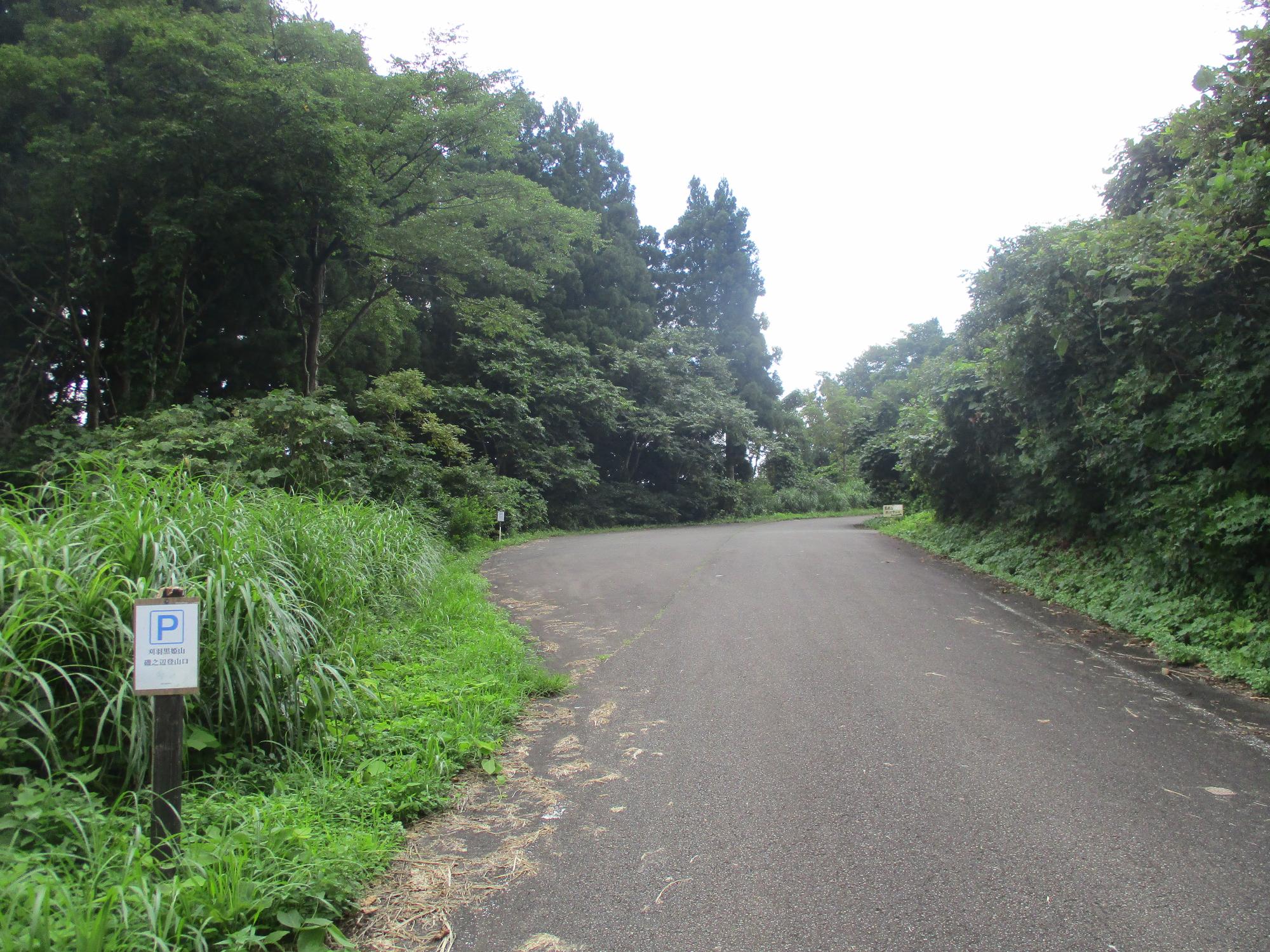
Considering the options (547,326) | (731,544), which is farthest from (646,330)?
(731,544)

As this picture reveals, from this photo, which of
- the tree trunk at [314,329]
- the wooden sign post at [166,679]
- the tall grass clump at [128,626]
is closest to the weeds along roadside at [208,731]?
the tall grass clump at [128,626]

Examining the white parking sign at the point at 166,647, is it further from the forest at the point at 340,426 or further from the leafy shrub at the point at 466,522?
the leafy shrub at the point at 466,522

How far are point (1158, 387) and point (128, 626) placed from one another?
8357mm

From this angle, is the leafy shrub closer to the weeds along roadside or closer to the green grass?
the green grass

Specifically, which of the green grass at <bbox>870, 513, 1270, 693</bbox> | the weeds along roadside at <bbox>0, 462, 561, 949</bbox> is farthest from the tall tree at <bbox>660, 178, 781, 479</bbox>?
the weeds along roadside at <bbox>0, 462, 561, 949</bbox>

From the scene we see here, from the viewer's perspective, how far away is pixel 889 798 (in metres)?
3.63

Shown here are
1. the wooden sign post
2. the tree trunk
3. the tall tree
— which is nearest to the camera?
the wooden sign post

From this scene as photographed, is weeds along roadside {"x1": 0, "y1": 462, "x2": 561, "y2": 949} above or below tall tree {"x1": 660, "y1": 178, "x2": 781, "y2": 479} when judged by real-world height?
below

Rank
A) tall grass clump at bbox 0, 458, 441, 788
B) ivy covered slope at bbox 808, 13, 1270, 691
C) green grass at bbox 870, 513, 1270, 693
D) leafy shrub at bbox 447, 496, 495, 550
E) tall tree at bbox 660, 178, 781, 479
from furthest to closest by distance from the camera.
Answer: tall tree at bbox 660, 178, 781, 479 → leafy shrub at bbox 447, 496, 495, 550 → ivy covered slope at bbox 808, 13, 1270, 691 → green grass at bbox 870, 513, 1270, 693 → tall grass clump at bbox 0, 458, 441, 788

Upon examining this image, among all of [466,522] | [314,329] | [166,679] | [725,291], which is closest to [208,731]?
[166,679]

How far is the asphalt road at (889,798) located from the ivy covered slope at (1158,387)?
97 centimetres

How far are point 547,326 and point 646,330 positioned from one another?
5.63 meters

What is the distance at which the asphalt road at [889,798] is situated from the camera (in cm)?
268

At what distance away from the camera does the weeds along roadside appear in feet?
8.34
